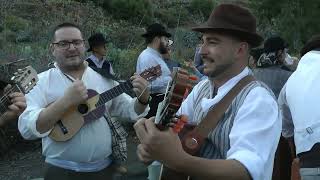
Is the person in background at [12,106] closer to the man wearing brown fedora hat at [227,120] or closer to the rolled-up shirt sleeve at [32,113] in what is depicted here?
the rolled-up shirt sleeve at [32,113]

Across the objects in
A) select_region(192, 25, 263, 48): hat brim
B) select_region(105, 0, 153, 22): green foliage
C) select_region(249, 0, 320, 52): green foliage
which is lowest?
select_region(105, 0, 153, 22): green foliage

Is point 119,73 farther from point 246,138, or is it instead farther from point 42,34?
point 246,138

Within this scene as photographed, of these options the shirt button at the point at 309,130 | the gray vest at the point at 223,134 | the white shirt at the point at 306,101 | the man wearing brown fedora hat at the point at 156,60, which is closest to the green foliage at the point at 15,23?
the man wearing brown fedora hat at the point at 156,60

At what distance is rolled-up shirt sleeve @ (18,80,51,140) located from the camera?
3.86 m

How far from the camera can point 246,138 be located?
2422 mm

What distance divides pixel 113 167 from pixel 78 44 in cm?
100

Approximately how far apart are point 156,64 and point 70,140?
3.15 m

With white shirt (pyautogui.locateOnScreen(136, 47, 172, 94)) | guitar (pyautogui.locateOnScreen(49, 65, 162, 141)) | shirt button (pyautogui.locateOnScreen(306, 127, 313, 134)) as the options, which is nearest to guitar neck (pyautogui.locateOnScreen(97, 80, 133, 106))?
guitar (pyautogui.locateOnScreen(49, 65, 162, 141))

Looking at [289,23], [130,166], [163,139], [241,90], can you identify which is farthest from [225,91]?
[289,23]

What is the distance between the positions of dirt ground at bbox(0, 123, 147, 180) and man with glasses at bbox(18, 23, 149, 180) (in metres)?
2.85

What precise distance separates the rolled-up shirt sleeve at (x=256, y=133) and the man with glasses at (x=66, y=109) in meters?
1.65

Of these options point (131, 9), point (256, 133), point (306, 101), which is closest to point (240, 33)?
point (256, 133)

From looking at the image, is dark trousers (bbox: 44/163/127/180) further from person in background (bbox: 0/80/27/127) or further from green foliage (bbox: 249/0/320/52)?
green foliage (bbox: 249/0/320/52)

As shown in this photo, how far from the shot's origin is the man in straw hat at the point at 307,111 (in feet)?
12.8
